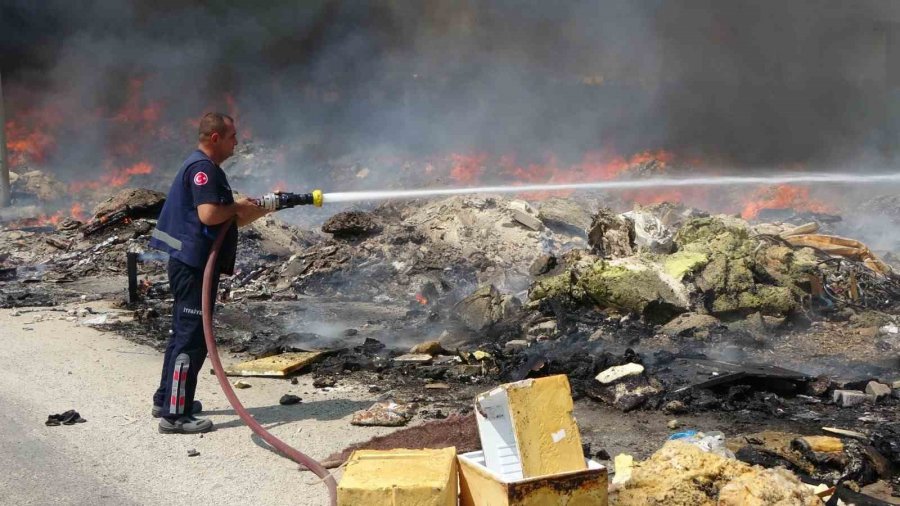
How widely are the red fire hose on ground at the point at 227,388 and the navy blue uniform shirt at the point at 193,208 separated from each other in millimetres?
75

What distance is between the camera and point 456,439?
171 inches

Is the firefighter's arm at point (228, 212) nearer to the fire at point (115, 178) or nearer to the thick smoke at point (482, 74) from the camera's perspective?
the thick smoke at point (482, 74)

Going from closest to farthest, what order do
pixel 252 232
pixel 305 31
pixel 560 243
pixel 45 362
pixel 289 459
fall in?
pixel 289 459, pixel 45 362, pixel 560 243, pixel 252 232, pixel 305 31

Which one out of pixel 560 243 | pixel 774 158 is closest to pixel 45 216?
pixel 560 243

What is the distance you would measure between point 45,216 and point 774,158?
19.7 metres

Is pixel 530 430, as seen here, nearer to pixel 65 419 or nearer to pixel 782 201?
pixel 65 419

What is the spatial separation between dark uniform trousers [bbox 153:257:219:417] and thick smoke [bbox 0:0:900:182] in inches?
729

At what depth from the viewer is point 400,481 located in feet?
9.20

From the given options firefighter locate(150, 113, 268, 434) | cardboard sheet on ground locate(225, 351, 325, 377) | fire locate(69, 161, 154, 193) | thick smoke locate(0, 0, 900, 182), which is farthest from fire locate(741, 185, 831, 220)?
fire locate(69, 161, 154, 193)

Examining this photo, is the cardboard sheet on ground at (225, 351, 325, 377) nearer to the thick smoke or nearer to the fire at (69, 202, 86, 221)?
the fire at (69, 202, 86, 221)

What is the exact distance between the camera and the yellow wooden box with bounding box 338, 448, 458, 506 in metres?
2.75

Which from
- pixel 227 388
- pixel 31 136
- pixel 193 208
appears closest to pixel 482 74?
pixel 31 136

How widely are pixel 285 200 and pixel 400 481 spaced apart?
2492mm

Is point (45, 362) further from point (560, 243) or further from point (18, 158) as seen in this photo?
point (18, 158)
